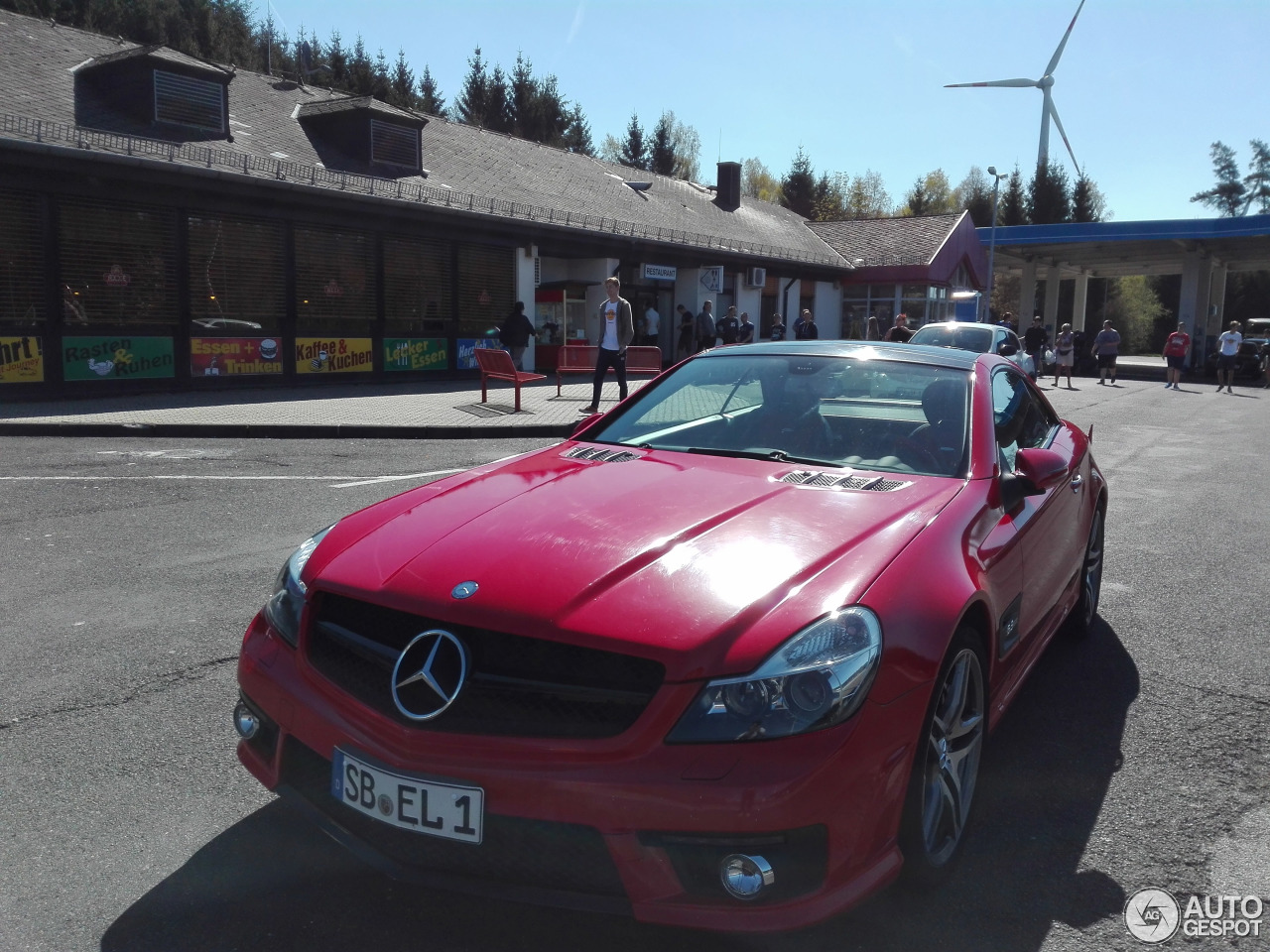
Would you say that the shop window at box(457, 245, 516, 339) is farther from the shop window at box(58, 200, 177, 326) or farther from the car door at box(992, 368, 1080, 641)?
the car door at box(992, 368, 1080, 641)

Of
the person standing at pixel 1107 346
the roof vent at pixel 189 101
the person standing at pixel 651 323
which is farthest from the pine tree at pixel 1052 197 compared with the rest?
the roof vent at pixel 189 101

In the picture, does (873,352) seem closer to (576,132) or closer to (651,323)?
(651,323)

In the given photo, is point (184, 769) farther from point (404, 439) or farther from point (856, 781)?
point (404, 439)

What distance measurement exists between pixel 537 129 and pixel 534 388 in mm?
44378

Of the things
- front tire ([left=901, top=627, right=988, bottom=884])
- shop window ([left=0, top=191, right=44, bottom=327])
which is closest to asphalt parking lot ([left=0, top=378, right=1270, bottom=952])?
front tire ([left=901, top=627, right=988, bottom=884])

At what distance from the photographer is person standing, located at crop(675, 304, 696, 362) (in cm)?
2800

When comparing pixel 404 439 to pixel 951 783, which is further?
pixel 404 439

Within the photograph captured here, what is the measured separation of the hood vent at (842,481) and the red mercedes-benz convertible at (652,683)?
15mm

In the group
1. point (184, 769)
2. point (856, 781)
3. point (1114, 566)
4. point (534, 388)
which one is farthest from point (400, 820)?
point (534, 388)

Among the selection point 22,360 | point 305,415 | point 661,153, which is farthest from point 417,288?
point 661,153

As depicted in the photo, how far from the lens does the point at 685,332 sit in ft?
91.9

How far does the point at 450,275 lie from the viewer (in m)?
21.7

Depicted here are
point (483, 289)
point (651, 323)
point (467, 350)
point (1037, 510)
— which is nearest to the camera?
point (1037, 510)

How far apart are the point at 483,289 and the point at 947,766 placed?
68.8 feet
